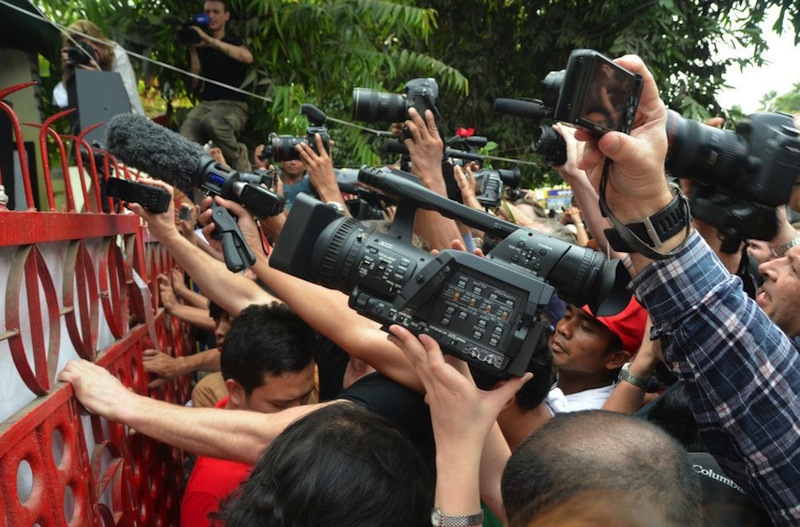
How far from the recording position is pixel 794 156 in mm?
1218

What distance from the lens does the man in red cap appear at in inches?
94.3

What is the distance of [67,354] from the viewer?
1681 millimetres

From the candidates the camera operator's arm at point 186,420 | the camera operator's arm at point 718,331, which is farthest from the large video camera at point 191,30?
the camera operator's arm at point 718,331

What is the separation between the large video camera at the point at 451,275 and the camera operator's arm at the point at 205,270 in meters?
0.78

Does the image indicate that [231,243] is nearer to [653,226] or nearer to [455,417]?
[455,417]

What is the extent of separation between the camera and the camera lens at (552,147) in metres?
2.02

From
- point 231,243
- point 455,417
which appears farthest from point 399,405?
point 231,243

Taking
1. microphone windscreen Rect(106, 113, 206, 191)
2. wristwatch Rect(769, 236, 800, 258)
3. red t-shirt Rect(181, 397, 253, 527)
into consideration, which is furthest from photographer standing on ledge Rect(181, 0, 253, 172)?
wristwatch Rect(769, 236, 800, 258)

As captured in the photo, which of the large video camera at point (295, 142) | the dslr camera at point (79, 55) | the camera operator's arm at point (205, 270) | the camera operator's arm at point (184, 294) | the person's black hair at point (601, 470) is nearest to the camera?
the person's black hair at point (601, 470)

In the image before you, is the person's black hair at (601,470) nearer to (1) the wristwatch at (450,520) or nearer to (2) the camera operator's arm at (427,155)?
(1) the wristwatch at (450,520)

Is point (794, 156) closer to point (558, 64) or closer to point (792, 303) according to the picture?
point (792, 303)

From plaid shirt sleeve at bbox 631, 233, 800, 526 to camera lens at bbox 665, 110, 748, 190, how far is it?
0.13m

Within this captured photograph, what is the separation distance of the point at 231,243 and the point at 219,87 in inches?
148

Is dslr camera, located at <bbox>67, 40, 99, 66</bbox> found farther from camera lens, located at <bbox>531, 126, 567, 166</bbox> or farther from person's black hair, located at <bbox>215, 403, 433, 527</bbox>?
person's black hair, located at <bbox>215, 403, 433, 527</bbox>
